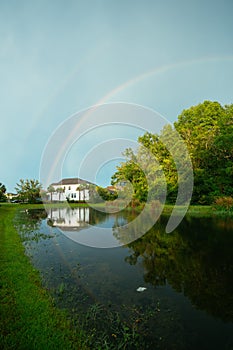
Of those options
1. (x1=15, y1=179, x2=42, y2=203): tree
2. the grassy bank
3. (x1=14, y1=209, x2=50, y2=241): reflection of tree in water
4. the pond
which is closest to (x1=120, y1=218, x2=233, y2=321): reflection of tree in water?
the pond

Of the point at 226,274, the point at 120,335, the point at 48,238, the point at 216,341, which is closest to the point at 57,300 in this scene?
the point at 120,335

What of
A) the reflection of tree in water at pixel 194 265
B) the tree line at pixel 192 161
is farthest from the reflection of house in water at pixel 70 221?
the tree line at pixel 192 161

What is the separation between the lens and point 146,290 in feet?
15.3

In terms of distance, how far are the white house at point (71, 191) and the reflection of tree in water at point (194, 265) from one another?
5339 centimetres

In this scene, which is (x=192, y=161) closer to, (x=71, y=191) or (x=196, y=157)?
(x=196, y=157)

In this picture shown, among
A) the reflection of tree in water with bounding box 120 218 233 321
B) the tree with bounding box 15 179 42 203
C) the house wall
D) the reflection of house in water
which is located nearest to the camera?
the reflection of tree in water with bounding box 120 218 233 321

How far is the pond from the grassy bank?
27 cm

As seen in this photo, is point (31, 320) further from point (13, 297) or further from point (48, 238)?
point (48, 238)

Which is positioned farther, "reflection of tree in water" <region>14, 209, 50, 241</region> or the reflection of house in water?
the reflection of house in water

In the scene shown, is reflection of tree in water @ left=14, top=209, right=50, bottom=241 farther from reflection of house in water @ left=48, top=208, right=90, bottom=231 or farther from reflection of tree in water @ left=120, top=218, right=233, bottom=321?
reflection of tree in water @ left=120, top=218, right=233, bottom=321

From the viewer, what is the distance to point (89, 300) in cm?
418

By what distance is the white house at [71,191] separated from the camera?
6231 cm

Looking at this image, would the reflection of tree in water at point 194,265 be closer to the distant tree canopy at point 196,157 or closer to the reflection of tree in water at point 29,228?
the reflection of tree in water at point 29,228

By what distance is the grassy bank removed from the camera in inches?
111
